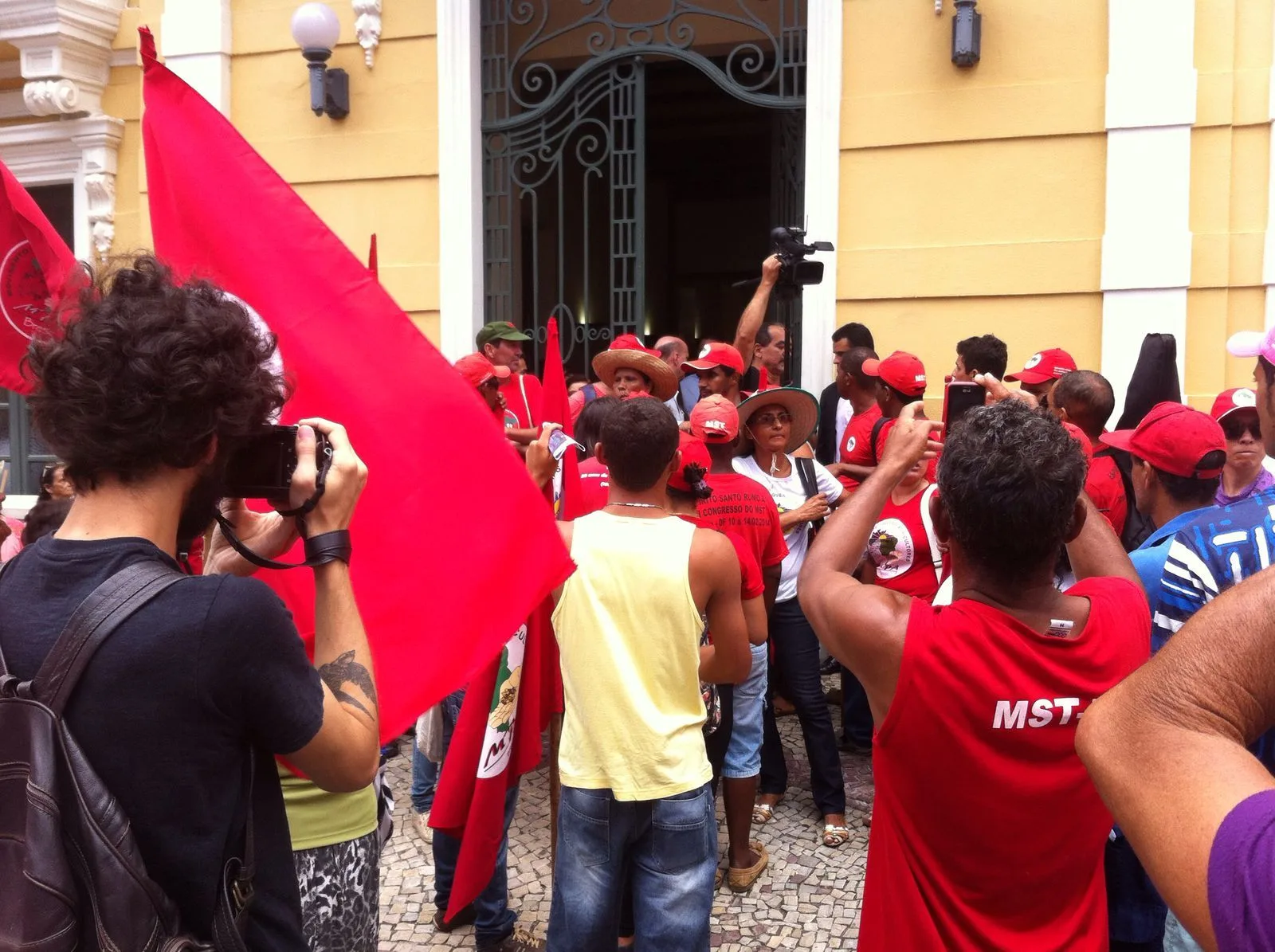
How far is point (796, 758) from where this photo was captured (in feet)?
18.6

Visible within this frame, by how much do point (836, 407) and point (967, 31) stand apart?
232cm

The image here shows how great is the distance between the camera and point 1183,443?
3100 mm

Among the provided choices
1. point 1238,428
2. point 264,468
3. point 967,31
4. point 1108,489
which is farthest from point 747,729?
point 967,31

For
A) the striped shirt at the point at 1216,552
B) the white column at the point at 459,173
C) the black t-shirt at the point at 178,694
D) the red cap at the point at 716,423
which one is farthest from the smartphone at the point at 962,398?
the white column at the point at 459,173

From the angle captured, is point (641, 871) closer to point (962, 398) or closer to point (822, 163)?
point (962, 398)

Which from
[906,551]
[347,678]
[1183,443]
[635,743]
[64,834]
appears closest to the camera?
[64,834]

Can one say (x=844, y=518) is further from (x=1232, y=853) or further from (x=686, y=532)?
(x=1232, y=853)

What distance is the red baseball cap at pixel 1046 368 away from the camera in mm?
5438

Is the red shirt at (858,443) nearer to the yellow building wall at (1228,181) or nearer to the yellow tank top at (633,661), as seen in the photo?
the yellow building wall at (1228,181)

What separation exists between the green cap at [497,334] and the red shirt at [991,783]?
17.4ft

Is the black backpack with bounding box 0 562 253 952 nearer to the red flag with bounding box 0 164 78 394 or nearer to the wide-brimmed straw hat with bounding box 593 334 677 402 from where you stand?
the red flag with bounding box 0 164 78 394

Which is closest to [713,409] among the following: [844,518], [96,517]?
[844,518]

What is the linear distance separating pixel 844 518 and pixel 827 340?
194 inches

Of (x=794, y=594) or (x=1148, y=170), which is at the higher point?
(x=1148, y=170)
